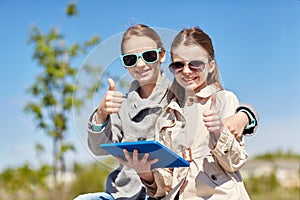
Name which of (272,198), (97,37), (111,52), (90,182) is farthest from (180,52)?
(272,198)

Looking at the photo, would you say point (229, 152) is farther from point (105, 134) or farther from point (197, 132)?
point (105, 134)

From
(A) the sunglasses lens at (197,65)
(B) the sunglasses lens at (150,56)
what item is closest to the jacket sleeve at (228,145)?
(A) the sunglasses lens at (197,65)

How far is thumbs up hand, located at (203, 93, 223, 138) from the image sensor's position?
166 centimetres

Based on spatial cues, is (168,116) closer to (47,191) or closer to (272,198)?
(47,191)

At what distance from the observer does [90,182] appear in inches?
277

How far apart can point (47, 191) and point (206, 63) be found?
4.84m

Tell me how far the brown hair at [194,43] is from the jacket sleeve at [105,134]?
0.18m

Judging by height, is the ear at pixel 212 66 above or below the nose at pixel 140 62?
below

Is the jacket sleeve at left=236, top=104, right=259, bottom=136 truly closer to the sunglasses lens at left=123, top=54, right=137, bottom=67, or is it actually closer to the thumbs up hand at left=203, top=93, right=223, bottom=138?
the thumbs up hand at left=203, top=93, right=223, bottom=138

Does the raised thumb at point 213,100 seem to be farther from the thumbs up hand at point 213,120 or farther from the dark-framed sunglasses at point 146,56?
the dark-framed sunglasses at point 146,56

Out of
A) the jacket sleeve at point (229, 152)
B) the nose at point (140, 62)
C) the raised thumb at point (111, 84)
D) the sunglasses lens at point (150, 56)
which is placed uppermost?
the sunglasses lens at point (150, 56)

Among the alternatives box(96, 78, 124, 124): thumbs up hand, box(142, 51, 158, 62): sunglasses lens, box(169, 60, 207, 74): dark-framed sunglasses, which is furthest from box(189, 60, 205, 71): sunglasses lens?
box(96, 78, 124, 124): thumbs up hand

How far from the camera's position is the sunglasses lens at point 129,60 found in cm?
175

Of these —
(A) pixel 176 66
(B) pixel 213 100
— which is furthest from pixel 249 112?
(A) pixel 176 66
